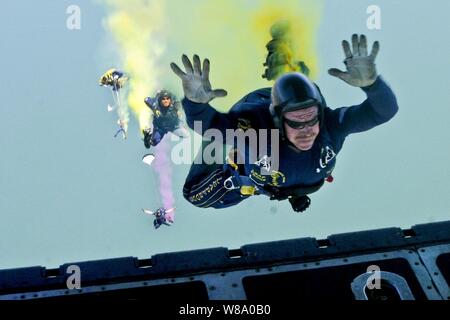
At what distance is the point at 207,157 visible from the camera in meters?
17.1

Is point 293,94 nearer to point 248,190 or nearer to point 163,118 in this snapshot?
point 248,190

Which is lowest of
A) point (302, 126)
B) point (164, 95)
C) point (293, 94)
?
point (302, 126)

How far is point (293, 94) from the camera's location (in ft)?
49.0

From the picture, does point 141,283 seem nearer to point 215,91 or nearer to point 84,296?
point 84,296

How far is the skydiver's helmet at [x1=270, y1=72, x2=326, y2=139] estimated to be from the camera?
589 inches

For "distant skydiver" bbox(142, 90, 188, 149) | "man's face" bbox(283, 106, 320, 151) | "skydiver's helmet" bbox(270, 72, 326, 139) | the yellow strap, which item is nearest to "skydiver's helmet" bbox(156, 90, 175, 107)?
"distant skydiver" bbox(142, 90, 188, 149)

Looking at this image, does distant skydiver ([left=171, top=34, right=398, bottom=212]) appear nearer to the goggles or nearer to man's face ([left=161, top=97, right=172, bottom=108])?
the goggles

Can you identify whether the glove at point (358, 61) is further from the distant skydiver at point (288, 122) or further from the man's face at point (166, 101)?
the man's face at point (166, 101)

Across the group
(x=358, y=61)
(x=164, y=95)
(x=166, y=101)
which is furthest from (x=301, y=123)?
(x=164, y=95)

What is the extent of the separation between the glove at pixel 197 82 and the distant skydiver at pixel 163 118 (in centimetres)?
500

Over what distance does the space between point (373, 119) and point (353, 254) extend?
8.97ft

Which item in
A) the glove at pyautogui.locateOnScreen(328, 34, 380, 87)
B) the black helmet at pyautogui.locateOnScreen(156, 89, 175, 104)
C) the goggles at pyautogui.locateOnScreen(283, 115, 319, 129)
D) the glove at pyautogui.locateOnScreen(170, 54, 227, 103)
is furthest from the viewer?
the black helmet at pyautogui.locateOnScreen(156, 89, 175, 104)

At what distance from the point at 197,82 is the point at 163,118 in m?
5.65
